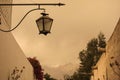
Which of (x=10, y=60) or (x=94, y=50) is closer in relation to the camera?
(x=10, y=60)

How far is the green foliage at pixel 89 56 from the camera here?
1864 inches

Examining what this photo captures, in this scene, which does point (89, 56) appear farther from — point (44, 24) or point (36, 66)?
point (44, 24)

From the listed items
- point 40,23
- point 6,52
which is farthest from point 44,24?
point 6,52

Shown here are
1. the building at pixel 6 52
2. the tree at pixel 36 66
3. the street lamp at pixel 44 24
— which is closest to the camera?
the street lamp at pixel 44 24

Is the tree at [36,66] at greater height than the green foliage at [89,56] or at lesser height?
lesser

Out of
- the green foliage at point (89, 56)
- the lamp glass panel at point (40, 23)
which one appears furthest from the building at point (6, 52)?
the green foliage at point (89, 56)

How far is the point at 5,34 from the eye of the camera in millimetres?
11344

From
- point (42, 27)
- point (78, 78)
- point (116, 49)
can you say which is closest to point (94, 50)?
point (78, 78)

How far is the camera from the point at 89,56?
4975 cm

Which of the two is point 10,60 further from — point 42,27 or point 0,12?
point 42,27

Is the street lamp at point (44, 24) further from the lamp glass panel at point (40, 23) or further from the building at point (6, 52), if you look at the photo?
the building at point (6, 52)

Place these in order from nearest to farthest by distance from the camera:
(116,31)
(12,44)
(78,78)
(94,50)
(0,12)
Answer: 1. (0,12)
2. (12,44)
3. (116,31)
4. (78,78)
5. (94,50)

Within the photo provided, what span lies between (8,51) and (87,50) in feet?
126

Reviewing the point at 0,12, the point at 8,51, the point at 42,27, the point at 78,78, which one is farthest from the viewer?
the point at 78,78
